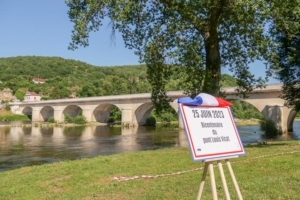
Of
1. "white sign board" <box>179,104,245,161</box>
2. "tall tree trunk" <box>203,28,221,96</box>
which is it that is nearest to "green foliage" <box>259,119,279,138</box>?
"tall tree trunk" <box>203,28,221,96</box>

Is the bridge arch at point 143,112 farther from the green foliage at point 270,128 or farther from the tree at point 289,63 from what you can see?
the tree at point 289,63

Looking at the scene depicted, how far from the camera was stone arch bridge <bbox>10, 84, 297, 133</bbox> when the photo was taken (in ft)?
124

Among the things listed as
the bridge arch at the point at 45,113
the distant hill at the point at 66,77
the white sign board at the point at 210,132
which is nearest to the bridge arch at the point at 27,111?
the bridge arch at the point at 45,113

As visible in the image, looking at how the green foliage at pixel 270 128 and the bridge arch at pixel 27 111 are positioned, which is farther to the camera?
the bridge arch at pixel 27 111

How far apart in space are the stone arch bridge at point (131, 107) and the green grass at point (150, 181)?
58.2 feet

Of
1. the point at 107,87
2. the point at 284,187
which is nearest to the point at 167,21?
the point at 284,187

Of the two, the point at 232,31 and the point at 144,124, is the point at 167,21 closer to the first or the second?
the point at 232,31

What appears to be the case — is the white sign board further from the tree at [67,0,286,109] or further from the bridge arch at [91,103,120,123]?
the bridge arch at [91,103,120,123]

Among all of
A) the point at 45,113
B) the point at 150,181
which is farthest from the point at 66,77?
the point at 150,181

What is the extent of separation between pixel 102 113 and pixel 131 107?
470 inches

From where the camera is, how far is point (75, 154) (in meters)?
22.3

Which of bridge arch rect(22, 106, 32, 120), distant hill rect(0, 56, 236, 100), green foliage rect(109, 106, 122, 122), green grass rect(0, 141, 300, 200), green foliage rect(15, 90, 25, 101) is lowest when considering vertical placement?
green grass rect(0, 141, 300, 200)

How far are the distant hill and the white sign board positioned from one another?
82840 millimetres

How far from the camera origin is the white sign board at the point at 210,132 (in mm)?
4016
